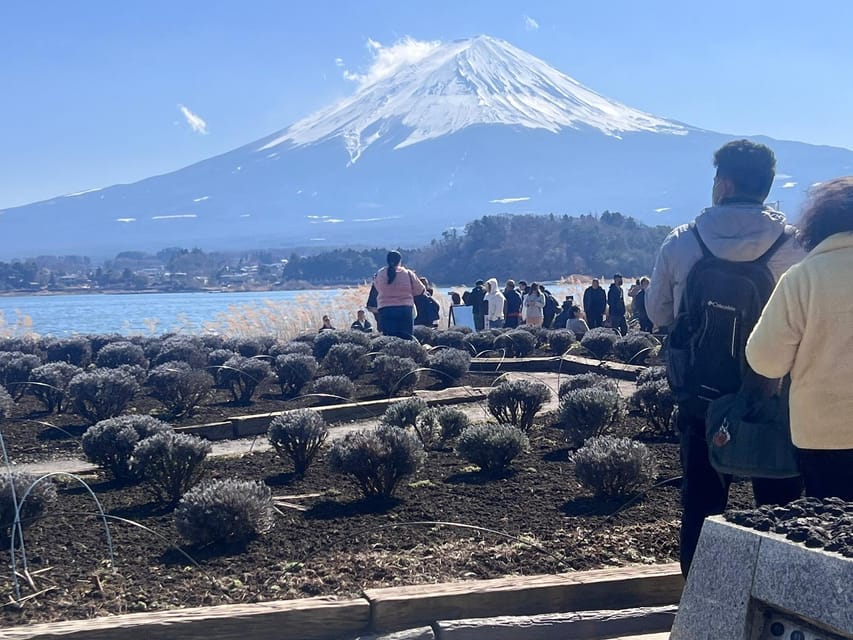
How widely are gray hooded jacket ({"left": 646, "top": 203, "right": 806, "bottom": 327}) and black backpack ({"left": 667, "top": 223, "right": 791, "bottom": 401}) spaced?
0.08ft

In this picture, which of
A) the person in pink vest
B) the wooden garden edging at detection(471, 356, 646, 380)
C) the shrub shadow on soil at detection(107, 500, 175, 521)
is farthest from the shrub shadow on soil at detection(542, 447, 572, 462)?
the wooden garden edging at detection(471, 356, 646, 380)

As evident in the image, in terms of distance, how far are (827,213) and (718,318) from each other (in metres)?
0.58

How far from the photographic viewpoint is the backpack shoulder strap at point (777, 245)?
11.3 ft

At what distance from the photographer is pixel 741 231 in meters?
3.45

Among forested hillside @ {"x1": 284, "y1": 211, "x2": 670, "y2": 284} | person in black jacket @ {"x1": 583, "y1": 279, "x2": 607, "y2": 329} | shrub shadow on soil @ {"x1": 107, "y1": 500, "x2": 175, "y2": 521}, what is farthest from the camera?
forested hillside @ {"x1": 284, "y1": 211, "x2": 670, "y2": 284}

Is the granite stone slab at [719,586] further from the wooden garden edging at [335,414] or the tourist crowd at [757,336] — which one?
the wooden garden edging at [335,414]

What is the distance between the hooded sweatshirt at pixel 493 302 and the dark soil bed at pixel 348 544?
1406cm

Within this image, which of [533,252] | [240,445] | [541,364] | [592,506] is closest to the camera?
[592,506]

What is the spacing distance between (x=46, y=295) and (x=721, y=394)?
84.3 metres

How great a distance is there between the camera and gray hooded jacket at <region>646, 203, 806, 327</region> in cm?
343

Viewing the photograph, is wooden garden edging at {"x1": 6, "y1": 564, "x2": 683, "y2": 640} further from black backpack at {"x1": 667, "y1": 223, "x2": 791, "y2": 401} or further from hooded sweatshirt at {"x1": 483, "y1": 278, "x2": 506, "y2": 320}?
hooded sweatshirt at {"x1": 483, "y1": 278, "x2": 506, "y2": 320}

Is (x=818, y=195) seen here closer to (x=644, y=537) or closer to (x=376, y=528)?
(x=644, y=537)

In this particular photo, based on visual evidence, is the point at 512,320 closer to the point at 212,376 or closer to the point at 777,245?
the point at 212,376

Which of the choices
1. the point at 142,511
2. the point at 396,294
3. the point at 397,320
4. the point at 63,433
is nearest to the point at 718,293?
the point at 142,511
